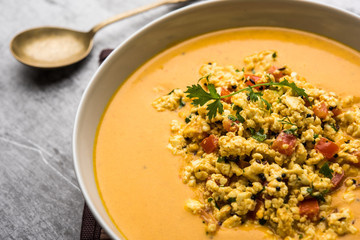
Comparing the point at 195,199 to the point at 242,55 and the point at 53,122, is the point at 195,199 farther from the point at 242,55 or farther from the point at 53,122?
the point at 53,122

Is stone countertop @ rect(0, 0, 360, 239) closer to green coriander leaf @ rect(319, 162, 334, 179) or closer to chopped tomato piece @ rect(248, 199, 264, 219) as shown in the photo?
chopped tomato piece @ rect(248, 199, 264, 219)

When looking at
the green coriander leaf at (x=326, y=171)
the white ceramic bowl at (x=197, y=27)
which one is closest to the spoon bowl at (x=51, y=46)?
the white ceramic bowl at (x=197, y=27)

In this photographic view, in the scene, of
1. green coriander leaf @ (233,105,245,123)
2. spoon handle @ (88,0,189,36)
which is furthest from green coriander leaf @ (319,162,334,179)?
spoon handle @ (88,0,189,36)

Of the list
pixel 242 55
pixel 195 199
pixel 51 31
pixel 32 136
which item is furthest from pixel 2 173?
pixel 242 55

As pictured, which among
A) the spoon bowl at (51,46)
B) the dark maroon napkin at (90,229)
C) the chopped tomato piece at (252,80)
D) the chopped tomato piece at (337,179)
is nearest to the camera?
the chopped tomato piece at (337,179)

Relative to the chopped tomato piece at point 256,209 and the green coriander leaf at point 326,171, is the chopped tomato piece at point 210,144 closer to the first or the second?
the chopped tomato piece at point 256,209

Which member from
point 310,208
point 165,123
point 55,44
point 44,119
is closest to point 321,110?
point 310,208

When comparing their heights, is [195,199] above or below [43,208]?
above
